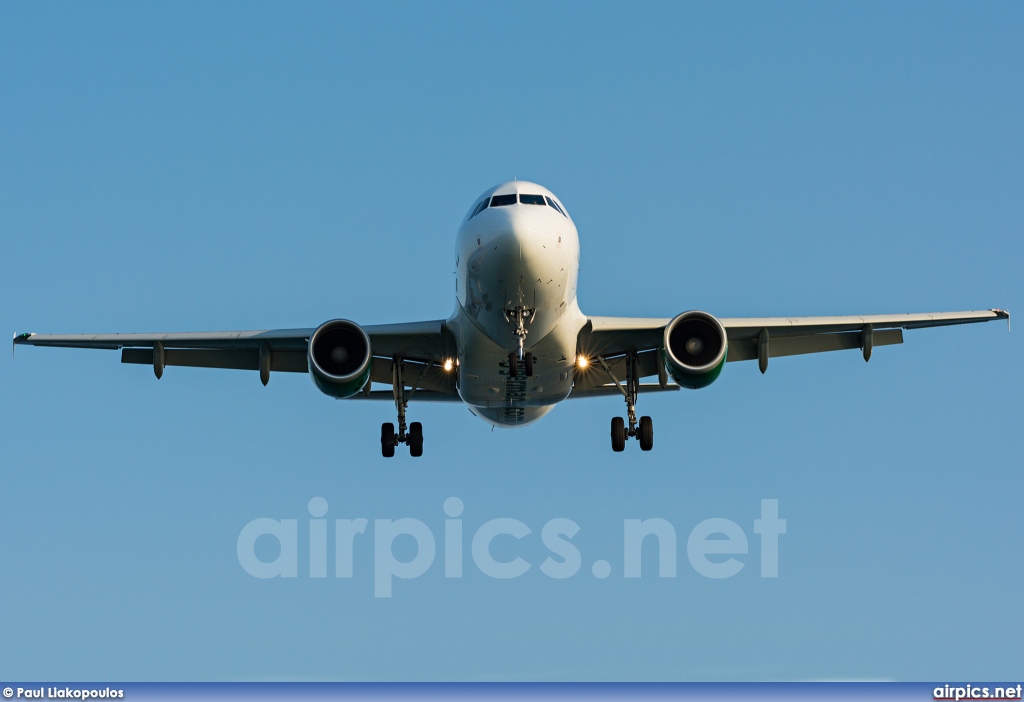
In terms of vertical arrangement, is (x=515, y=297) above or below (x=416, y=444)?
above

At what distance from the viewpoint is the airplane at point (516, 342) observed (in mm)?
25938

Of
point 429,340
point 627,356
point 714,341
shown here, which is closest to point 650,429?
point 627,356

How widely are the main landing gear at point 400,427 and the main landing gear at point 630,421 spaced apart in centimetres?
480

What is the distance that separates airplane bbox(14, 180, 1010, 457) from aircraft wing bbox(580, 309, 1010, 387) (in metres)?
0.04

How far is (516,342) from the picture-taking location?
27750 mm

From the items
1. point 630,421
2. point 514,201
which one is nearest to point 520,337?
point 514,201

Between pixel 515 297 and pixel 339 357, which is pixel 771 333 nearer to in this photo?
pixel 515 297

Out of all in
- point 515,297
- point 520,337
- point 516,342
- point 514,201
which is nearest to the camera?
point 515,297

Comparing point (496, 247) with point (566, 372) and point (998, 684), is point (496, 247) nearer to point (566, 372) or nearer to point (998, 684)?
point (566, 372)

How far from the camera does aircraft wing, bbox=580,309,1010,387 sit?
98.0ft

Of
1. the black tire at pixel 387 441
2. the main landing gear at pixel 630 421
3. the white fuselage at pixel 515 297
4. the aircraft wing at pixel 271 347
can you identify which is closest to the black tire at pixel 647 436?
the main landing gear at pixel 630 421

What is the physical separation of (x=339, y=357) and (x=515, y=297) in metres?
4.99

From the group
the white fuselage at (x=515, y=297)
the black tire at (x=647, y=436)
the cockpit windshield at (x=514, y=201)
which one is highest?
the cockpit windshield at (x=514, y=201)

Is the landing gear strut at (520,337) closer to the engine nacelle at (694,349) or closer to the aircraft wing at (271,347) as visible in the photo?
the aircraft wing at (271,347)
